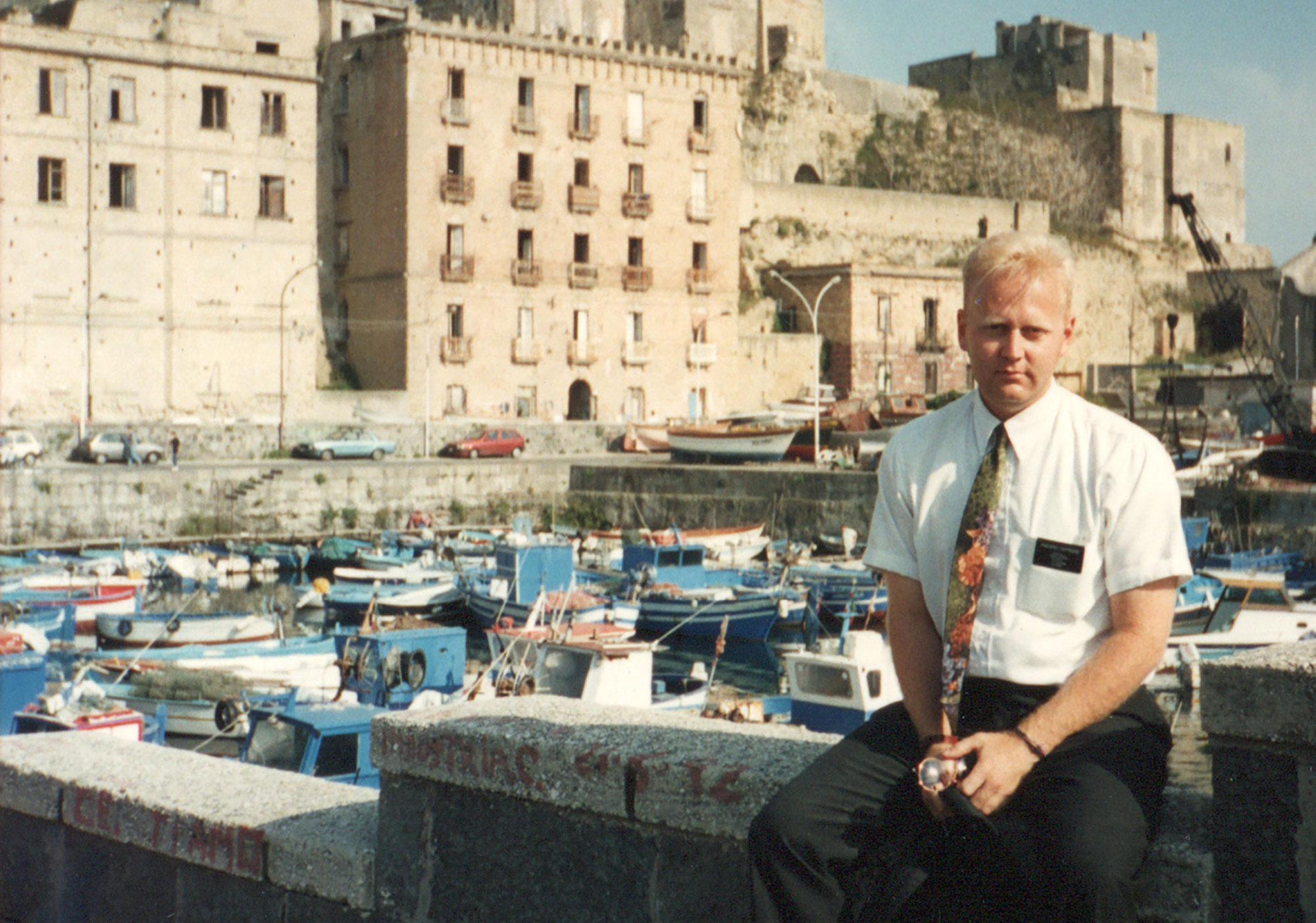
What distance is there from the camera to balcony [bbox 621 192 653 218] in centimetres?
4822

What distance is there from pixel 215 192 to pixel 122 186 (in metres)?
2.34

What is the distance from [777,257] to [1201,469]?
2322 centimetres

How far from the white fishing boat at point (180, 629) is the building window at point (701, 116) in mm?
29268

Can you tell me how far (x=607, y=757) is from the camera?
126 inches

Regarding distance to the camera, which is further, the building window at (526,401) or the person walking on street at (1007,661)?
the building window at (526,401)

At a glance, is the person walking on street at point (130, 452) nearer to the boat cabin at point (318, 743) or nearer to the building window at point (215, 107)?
the building window at point (215, 107)

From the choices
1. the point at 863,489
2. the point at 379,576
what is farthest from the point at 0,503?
the point at 863,489

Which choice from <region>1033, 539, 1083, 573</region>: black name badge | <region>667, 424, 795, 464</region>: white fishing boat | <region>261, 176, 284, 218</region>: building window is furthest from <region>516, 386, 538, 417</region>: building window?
<region>1033, 539, 1083, 573</region>: black name badge

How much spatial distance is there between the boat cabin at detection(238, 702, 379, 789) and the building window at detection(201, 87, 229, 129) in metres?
30.4

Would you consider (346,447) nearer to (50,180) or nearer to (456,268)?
(456,268)

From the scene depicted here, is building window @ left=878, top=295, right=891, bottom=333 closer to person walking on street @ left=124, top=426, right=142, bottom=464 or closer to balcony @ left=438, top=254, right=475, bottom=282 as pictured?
balcony @ left=438, top=254, right=475, bottom=282

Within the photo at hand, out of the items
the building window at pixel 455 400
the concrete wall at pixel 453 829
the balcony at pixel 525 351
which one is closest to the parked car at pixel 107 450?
the building window at pixel 455 400

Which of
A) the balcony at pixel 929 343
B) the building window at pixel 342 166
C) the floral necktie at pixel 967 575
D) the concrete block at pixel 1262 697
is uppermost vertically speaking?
the building window at pixel 342 166

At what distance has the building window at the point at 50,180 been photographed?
38.6 metres
